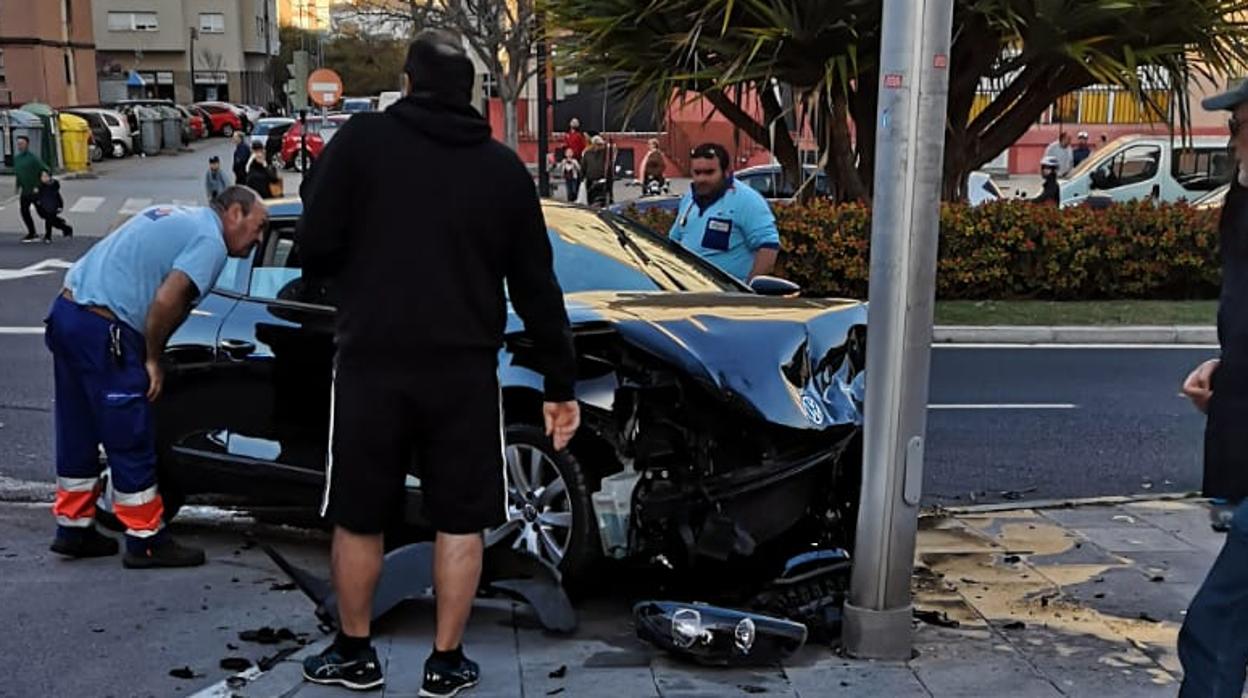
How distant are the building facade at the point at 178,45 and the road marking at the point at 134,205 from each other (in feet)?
148

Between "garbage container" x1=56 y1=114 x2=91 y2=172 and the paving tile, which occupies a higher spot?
"garbage container" x1=56 y1=114 x2=91 y2=172

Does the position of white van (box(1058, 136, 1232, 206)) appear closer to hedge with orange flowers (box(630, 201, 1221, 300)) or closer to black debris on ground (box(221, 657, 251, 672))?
hedge with orange flowers (box(630, 201, 1221, 300))

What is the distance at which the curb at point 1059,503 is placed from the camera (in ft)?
20.0

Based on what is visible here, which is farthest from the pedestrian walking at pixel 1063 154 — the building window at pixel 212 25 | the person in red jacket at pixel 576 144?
the building window at pixel 212 25

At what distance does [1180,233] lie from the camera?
13.5m

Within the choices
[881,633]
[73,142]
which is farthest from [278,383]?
[73,142]

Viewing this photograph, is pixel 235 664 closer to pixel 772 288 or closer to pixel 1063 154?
pixel 772 288

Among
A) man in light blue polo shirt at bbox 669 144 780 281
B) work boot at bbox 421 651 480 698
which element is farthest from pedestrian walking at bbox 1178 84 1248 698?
man in light blue polo shirt at bbox 669 144 780 281

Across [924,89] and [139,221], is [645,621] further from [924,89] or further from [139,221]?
[139,221]

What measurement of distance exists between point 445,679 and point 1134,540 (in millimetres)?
3382

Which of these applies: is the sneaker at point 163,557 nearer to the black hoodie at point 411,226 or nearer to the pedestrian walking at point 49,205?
the black hoodie at point 411,226

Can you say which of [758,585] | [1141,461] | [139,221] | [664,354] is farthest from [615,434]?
[1141,461]

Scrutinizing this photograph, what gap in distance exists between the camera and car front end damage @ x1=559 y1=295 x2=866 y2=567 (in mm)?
4359

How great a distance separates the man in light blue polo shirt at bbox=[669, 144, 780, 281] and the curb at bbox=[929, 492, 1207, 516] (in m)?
1.65
